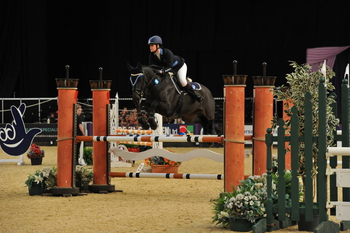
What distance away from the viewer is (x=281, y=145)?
4.37 m

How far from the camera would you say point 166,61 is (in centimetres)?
816

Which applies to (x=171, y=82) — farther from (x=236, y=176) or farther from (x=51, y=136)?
(x=51, y=136)

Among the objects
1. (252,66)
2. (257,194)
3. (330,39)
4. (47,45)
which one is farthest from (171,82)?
(47,45)

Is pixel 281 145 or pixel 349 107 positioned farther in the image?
pixel 349 107

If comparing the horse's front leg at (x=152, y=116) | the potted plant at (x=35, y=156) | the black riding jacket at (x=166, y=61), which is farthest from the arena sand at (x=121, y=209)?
the potted plant at (x=35, y=156)

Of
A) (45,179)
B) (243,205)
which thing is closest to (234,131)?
(243,205)

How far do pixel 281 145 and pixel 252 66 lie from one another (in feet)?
56.7

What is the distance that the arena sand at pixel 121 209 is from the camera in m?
4.88

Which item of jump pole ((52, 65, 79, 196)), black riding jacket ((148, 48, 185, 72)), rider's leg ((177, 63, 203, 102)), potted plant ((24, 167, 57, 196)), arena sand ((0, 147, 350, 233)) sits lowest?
arena sand ((0, 147, 350, 233))

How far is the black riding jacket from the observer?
26.6ft

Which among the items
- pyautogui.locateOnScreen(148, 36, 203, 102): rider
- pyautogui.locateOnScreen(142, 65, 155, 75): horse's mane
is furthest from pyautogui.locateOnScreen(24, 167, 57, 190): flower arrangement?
pyautogui.locateOnScreen(148, 36, 203, 102): rider

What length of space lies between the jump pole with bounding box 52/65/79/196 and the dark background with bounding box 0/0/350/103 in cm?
1343

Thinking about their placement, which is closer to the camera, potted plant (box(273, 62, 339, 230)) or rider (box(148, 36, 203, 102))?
potted plant (box(273, 62, 339, 230))

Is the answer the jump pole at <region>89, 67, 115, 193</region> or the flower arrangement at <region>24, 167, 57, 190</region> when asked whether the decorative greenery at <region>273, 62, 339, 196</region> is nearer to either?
the jump pole at <region>89, 67, 115, 193</region>
